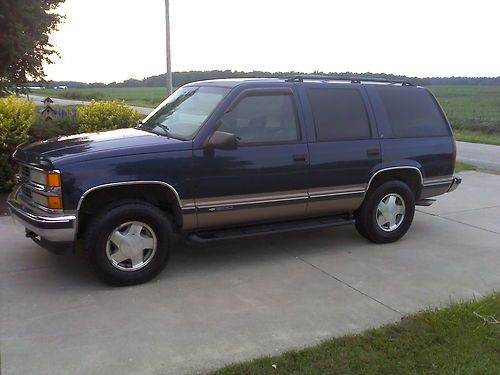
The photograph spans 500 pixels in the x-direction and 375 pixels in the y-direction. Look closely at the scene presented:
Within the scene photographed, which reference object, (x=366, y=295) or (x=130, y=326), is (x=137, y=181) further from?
(x=366, y=295)

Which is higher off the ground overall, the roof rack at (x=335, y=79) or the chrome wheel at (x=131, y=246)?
the roof rack at (x=335, y=79)

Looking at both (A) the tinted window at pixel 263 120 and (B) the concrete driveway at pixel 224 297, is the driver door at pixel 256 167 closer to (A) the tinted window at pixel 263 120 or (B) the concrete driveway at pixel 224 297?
(A) the tinted window at pixel 263 120

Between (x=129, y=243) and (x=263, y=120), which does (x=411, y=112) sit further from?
(x=129, y=243)

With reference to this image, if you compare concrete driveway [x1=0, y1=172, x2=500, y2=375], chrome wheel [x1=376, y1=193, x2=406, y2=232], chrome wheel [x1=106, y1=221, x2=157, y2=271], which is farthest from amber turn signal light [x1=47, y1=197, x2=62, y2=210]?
chrome wheel [x1=376, y1=193, x2=406, y2=232]

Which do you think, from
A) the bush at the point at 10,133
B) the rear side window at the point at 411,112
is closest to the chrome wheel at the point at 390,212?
the rear side window at the point at 411,112

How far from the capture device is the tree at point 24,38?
915 centimetres

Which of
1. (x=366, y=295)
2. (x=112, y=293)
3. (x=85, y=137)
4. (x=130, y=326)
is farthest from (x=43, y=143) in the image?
(x=366, y=295)

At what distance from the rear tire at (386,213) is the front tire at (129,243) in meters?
2.36

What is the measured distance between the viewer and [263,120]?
530 centimetres

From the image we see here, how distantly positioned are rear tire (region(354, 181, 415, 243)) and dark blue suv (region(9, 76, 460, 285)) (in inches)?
0.5

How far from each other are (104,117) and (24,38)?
85.6 inches

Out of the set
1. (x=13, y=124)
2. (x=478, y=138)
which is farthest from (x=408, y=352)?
(x=478, y=138)

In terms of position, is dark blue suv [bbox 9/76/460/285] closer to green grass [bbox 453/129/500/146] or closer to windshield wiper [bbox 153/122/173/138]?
windshield wiper [bbox 153/122/173/138]

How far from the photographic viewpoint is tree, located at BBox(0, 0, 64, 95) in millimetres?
9148
